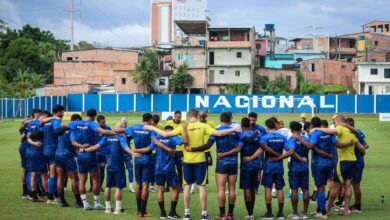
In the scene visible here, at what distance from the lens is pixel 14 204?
56.1 feet

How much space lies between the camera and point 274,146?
15.5m

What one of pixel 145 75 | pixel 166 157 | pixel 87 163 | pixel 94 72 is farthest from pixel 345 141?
pixel 94 72

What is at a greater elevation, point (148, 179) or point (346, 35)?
point (346, 35)

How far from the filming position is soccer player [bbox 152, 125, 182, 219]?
15312 millimetres

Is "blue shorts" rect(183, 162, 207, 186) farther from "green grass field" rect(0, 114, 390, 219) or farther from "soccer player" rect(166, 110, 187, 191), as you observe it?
"soccer player" rect(166, 110, 187, 191)

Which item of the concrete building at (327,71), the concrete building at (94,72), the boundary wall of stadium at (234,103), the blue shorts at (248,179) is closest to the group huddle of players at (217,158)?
the blue shorts at (248,179)

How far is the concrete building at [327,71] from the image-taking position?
10194 cm

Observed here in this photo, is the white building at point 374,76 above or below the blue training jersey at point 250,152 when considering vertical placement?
above

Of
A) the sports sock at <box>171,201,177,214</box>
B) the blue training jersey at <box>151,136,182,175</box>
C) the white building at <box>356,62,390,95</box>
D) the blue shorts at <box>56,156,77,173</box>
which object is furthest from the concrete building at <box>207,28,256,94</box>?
the sports sock at <box>171,201,177,214</box>

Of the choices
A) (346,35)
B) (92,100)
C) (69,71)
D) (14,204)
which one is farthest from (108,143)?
(346,35)

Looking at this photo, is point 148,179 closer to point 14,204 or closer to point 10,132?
point 14,204

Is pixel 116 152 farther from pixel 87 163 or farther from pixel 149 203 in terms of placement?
pixel 149 203

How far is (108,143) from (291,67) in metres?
90.8

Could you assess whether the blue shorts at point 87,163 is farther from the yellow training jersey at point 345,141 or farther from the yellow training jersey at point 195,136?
the yellow training jersey at point 345,141
